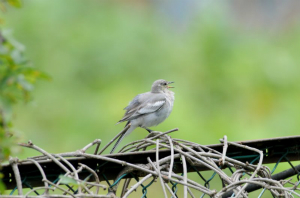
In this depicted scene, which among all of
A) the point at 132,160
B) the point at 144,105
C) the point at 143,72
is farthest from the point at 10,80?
the point at 143,72

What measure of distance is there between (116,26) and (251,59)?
3.00 metres

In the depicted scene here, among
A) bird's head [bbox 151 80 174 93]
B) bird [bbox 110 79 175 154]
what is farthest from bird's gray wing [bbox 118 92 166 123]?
bird's head [bbox 151 80 174 93]

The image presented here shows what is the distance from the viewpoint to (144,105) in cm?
585

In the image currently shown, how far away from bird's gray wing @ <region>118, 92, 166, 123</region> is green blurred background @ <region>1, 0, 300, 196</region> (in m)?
2.62

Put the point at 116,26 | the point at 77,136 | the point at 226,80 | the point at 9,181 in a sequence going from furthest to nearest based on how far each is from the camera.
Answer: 1. the point at 116,26
2. the point at 226,80
3. the point at 77,136
4. the point at 9,181

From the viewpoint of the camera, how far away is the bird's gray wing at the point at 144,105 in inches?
226

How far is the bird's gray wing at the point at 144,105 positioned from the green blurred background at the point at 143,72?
2.62 meters

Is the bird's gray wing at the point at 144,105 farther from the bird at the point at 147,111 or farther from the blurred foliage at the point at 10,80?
the blurred foliage at the point at 10,80

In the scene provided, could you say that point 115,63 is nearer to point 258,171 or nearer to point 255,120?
point 255,120

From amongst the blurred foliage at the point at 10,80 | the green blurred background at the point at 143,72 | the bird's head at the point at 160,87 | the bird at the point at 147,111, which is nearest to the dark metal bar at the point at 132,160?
the blurred foliage at the point at 10,80

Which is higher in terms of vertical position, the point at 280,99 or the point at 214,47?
the point at 214,47

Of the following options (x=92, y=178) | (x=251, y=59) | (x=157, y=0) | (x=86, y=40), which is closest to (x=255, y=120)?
(x=251, y=59)

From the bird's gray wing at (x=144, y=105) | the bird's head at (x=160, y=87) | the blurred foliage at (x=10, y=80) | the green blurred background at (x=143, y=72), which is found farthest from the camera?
the green blurred background at (x=143, y=72)

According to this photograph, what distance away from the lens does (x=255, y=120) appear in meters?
9.95
